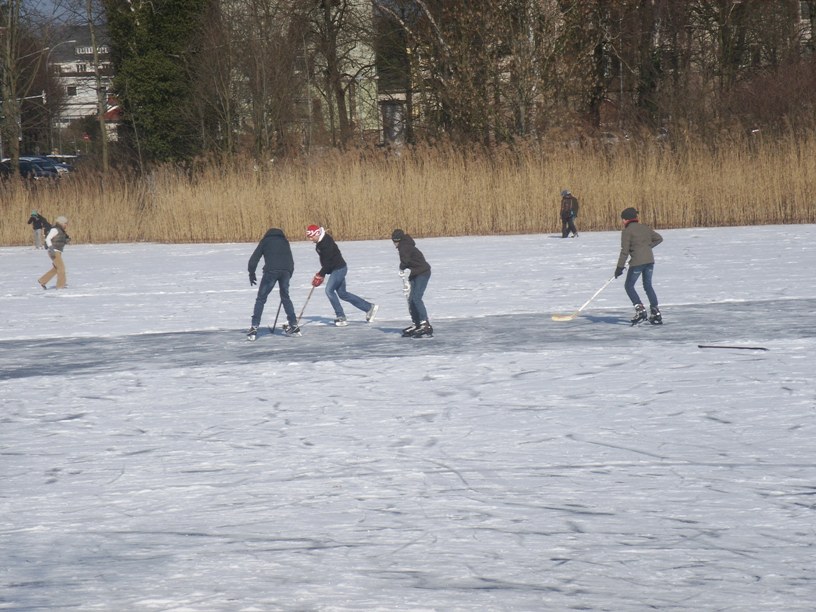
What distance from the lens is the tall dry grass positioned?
23375 millimetres

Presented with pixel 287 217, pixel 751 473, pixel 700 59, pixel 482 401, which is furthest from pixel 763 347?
pixel 700 59

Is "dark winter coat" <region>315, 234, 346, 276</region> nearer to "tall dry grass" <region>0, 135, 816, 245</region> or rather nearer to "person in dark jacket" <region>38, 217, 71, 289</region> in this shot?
"person in dark jacket" <region>38, 217, 71, 289</region>

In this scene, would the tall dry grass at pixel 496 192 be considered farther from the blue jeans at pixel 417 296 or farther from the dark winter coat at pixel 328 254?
the blue jeans at pixel 417 296

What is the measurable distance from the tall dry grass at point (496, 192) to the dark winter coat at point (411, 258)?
40.9 ft

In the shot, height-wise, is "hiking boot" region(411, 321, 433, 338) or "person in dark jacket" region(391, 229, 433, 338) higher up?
"person in dark jacket" region(391, 229, 433, 338)

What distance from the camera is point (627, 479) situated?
19.8 feet

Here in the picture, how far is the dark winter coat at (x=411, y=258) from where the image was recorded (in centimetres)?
1109

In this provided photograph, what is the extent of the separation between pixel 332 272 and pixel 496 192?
39.6 feet

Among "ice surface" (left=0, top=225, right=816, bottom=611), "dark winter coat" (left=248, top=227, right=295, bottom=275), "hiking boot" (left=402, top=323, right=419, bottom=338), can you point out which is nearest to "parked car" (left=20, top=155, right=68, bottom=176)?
"ice surface" (left=0, top=225, right=816, bottom=611)

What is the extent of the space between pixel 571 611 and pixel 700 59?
115ft

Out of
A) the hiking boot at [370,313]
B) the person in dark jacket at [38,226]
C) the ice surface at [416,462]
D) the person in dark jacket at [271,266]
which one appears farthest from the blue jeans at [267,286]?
the person in dark jacket at [38,226]

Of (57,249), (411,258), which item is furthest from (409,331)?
(57,249)

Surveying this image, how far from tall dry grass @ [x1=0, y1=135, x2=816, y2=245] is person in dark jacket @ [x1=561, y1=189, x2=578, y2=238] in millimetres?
1649

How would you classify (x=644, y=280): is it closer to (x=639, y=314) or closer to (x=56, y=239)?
(x=639, y=314)
